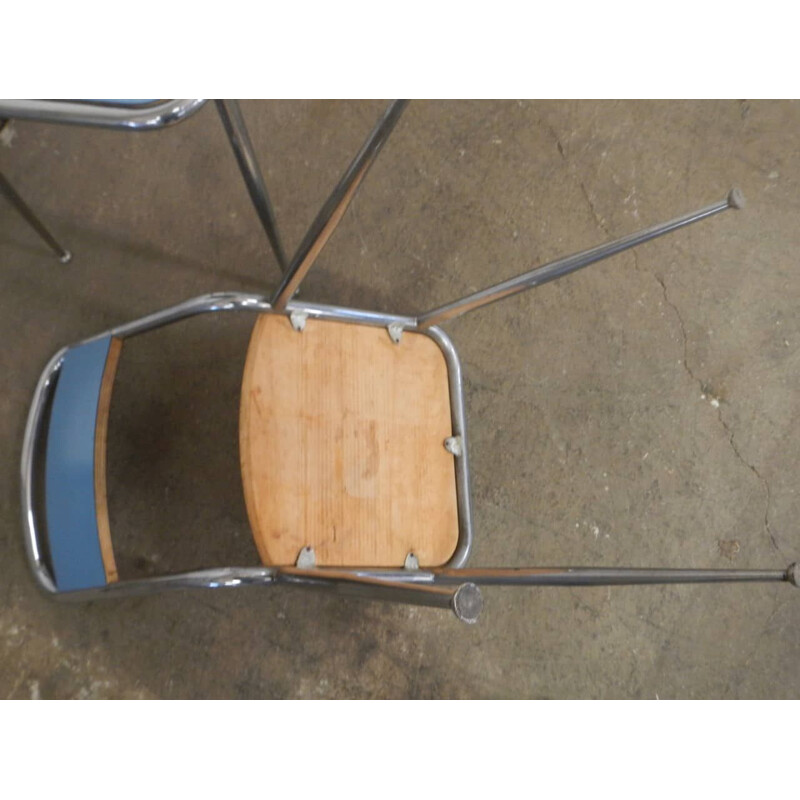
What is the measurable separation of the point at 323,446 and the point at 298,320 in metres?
0.19

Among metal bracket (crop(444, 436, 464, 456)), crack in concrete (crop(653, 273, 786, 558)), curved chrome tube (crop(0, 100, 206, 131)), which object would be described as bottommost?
crack in concrete (crop(653, 273, 786, 558))

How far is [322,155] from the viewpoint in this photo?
1.32 m

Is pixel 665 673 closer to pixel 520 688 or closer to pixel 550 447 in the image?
pixel 520 688

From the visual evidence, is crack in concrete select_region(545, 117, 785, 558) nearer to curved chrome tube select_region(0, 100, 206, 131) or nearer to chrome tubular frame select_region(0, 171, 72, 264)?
curved chrome tube select_region(0, 100, 206, 131)

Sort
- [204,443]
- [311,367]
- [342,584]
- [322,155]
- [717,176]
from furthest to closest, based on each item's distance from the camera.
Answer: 1. [717,176]
2. [322,155]
3. [204,443]
4. [311,367]
5. [342,584]

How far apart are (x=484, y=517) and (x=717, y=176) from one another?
1.00m

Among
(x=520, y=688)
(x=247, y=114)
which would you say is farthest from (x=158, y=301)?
(x=520, y=688)

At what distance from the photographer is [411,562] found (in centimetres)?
87

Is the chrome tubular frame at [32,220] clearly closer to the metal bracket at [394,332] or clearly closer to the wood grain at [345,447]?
the wood grain at [345,447]

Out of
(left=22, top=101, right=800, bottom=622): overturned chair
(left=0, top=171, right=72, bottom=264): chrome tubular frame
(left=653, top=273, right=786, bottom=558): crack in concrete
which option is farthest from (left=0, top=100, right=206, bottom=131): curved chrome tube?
(left=653, top=273, right=786, bottom=558): crack in concrete

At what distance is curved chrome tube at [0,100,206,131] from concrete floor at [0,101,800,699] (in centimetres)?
53

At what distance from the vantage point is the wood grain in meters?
0.81

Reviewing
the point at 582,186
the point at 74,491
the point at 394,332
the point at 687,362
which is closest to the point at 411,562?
the point at 394,332

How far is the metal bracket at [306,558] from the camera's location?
792mm
